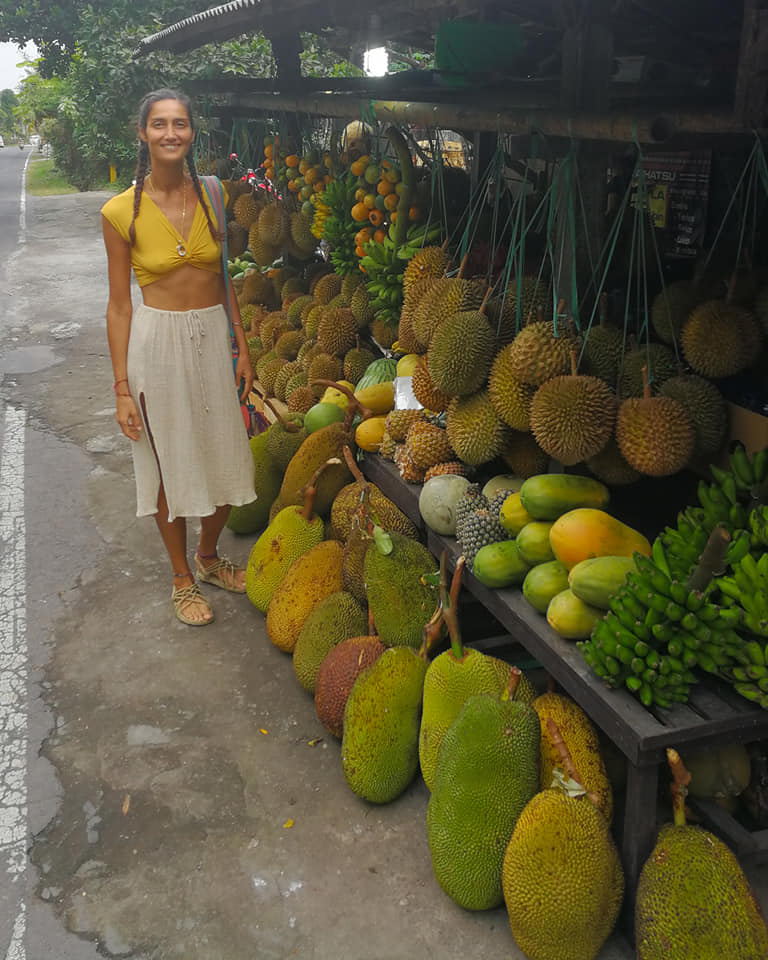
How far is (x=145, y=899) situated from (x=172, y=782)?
465 mm

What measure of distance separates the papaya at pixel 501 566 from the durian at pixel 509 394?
0.39 metres

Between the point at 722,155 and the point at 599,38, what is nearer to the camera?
the point at 599,38

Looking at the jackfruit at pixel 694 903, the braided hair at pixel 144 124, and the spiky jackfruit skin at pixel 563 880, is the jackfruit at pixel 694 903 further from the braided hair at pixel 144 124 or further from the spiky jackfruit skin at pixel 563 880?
the braided hair at pixel 144 124

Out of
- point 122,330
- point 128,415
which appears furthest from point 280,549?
point 122,330

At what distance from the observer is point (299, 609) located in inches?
130

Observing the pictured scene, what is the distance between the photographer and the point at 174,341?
10.8 ft

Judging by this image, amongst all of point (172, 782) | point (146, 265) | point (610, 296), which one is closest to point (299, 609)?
point (172, 782)

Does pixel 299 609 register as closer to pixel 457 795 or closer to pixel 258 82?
pixel 457 795

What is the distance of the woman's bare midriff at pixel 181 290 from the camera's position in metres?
3.26

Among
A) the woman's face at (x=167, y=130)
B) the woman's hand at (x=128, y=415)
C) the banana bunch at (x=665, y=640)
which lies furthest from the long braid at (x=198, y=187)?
the banana bunch at (x=665, y=640)

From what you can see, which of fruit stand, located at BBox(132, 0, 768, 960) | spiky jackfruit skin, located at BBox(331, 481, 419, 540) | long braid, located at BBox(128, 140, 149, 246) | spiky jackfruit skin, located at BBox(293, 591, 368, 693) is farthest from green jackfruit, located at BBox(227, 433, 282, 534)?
long braid, located at BBox(128, 140, 149, 246)

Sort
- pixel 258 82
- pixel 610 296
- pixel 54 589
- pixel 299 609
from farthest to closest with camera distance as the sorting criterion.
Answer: pixel 258 82 < pixel 54 589 < pixel 299 609 < pixel 610 296

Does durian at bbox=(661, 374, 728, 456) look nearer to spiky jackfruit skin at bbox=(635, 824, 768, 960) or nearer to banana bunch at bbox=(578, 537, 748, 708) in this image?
banana bunch at bbox=(578, 537, 748, 708)

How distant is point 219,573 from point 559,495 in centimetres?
196
